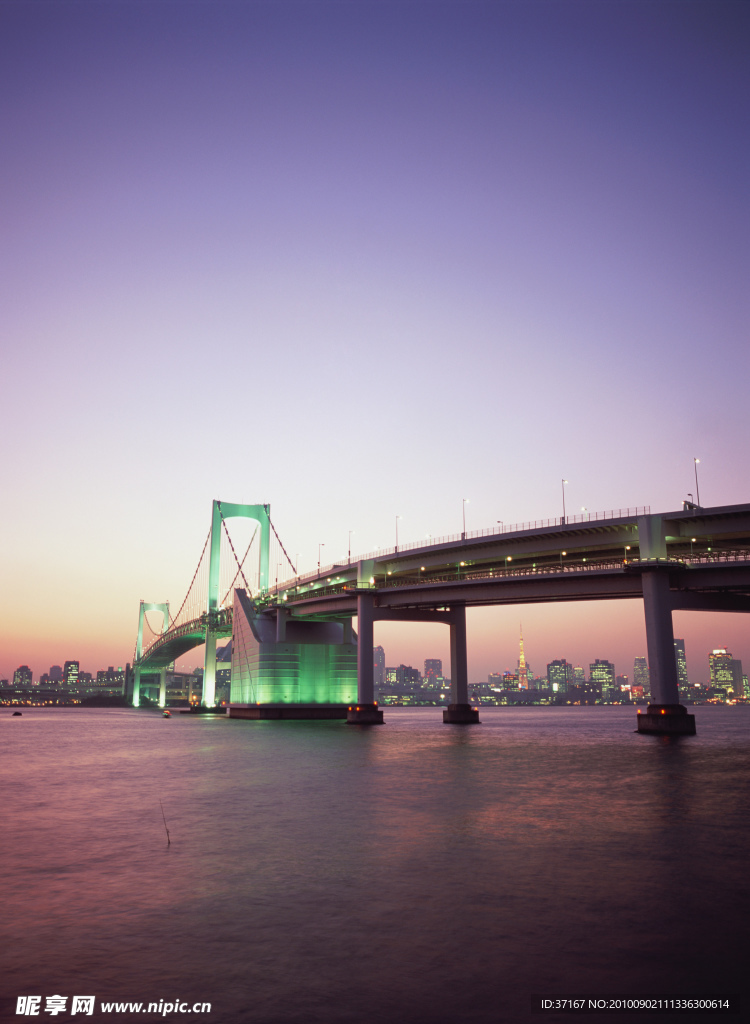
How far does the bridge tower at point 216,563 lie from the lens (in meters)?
112

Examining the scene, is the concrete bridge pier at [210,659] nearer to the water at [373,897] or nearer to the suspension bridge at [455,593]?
the suspension bridge at [455,593]

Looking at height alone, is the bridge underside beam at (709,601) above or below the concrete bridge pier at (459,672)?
above

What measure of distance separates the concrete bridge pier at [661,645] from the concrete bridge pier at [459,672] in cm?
2814

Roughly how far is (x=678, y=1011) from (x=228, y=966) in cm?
452

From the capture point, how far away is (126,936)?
950cm

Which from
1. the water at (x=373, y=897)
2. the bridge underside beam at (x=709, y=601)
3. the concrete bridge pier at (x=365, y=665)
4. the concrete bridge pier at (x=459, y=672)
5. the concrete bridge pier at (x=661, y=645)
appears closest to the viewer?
the water at (x=373, y=897)

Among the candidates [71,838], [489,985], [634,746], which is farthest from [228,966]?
[634,746]

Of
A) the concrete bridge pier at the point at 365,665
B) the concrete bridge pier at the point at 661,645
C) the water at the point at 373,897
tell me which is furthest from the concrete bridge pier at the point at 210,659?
the water at the point at 373,897

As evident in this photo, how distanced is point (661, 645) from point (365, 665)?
103 feet

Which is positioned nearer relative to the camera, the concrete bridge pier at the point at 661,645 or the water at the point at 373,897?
the water at the point at 373,897

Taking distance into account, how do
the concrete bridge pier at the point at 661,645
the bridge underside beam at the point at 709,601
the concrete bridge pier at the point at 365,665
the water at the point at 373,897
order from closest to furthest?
the water at the point at 373,897 → the concrete bridge pier at the point at 661,645 → the bridge underside beam at the point at 709,601 → the concrete bridge pier at the point at 365,665

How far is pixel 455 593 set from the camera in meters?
68.8

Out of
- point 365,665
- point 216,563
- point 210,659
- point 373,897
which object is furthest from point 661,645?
point 216,563

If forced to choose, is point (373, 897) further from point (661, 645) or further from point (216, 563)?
point (216, 563)
